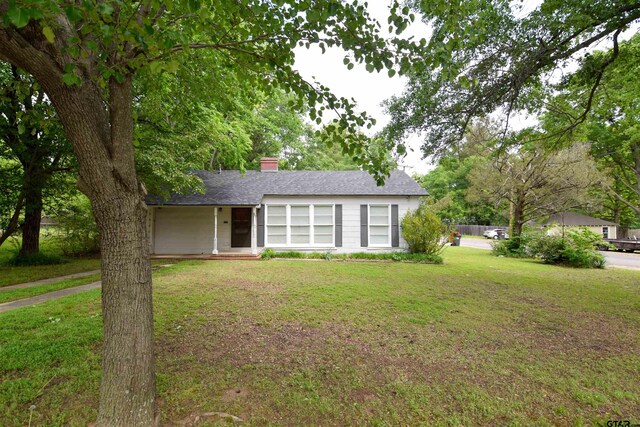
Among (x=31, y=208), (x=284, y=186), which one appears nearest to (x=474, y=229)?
(x=284, y=186)

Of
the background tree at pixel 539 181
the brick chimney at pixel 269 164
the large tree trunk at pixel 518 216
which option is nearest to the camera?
the background tree at pixel 539 181

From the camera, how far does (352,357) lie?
350cm

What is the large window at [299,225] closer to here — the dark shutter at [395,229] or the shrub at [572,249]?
Answer: the dark shutter at [395,229]

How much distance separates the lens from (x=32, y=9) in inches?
50.0

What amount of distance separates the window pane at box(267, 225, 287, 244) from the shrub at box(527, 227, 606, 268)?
11327 millimetres

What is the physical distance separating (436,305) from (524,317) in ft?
4.62

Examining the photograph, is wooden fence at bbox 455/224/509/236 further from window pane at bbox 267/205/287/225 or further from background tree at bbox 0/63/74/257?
background tree at bbox 0/63/74/257

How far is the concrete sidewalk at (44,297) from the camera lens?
5.42m

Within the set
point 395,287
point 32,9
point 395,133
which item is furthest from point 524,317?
point 32,9

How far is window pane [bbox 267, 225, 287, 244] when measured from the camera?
1343cm

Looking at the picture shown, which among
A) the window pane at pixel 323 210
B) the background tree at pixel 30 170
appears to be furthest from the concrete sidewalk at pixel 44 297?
the window pane at pixel 323 210

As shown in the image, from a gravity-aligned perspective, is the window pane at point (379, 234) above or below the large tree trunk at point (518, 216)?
below

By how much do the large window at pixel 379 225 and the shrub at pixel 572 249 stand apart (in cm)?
667

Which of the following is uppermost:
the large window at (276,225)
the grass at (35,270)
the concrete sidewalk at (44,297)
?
the large window at (276,225)
